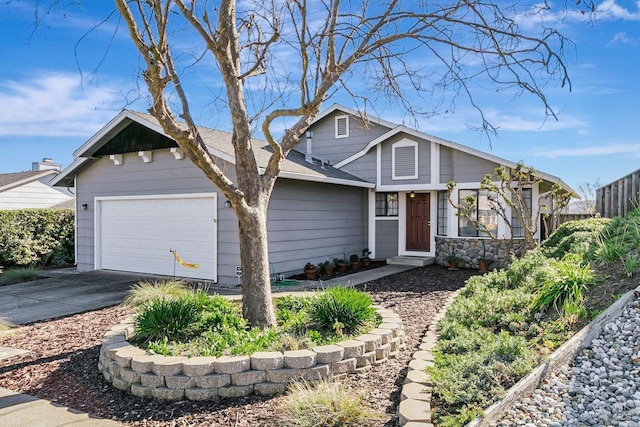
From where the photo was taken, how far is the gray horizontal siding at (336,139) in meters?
14.5

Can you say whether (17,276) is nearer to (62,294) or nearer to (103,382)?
(62,294)

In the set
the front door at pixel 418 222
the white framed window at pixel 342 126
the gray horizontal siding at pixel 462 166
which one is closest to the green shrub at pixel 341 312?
the gray horizontal siding at pixel 462 166

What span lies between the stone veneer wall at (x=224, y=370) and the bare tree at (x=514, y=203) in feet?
23.9

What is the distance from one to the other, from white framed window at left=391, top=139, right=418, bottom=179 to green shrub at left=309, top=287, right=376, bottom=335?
868 centimetres

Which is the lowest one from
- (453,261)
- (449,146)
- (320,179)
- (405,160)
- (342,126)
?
(453,261)

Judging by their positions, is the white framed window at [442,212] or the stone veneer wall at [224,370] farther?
the white framed window at [442,212]

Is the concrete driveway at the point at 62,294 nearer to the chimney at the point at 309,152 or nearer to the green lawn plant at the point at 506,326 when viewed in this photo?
the chimney at the point at 309,152

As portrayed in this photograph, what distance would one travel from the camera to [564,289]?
4832mm

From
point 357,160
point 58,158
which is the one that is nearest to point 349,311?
point 357,160

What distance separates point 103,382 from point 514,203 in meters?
10.9

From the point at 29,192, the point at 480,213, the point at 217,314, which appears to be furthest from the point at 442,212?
the point at 29,192

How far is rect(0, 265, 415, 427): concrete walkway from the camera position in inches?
140

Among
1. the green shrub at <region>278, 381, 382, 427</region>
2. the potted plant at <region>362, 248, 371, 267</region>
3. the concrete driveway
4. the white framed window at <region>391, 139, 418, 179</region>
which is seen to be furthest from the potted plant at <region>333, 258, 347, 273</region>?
the green shrub at <region>278, 381, 382, 427</region>

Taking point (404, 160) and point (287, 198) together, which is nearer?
point (287, 198)
